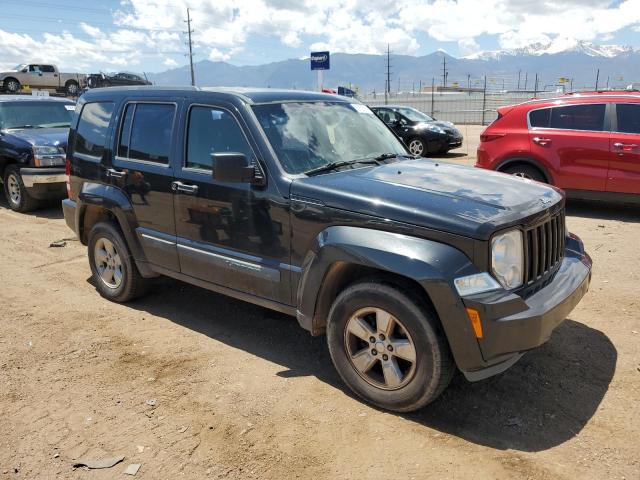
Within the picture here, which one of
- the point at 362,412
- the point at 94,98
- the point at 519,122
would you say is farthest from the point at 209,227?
the point at 519,122

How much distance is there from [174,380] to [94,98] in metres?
2.94

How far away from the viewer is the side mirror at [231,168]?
3488 millimetres

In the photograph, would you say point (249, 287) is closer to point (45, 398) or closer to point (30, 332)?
point (45, 398)

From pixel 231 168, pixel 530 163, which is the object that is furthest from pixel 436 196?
pixel 530 163

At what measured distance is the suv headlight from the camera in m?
2.90

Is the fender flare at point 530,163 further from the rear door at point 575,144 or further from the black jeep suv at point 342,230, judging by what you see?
the black jeep suv at point 342,230

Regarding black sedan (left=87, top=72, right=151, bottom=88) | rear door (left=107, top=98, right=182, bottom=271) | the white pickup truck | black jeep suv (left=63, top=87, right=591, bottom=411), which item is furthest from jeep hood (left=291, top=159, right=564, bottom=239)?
the white pickup truck

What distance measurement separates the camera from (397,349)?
123 inches

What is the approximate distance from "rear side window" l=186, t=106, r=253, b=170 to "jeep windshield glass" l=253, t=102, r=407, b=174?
0.69ft

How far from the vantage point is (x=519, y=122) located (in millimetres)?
8500

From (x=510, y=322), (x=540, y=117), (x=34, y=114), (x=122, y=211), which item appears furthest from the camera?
(x=34, y=114)

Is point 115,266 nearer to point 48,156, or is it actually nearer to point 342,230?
point 342,230

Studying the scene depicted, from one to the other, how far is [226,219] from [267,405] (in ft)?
4.39

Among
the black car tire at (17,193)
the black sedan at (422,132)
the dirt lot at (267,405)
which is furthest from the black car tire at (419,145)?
the dirt lot at (267,405)
